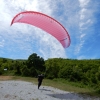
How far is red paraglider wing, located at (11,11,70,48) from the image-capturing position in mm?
14422

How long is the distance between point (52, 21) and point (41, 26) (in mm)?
1053

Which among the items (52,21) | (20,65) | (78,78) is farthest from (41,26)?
(20,65)

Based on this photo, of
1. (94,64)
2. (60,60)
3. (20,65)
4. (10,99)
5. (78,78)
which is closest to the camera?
(10,99)

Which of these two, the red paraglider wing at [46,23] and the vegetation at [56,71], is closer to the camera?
the red paraglider wing at [46,23]

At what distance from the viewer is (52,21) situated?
15.0m

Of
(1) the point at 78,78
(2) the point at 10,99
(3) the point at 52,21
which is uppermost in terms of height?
(3) the point at 52,21

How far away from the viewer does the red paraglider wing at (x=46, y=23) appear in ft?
47.3

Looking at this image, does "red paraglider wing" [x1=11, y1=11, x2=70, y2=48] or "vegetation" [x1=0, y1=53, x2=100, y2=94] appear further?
"vegetation" [x1=0, y1=53, x2=100, y2=94]

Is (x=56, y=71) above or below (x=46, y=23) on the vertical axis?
below

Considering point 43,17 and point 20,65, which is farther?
point 20,65

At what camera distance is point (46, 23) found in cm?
1520

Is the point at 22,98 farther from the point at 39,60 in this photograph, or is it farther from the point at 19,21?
the point at 39,60

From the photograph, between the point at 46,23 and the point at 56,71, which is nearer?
the point at 46,23

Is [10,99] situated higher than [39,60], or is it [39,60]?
[39,60]
